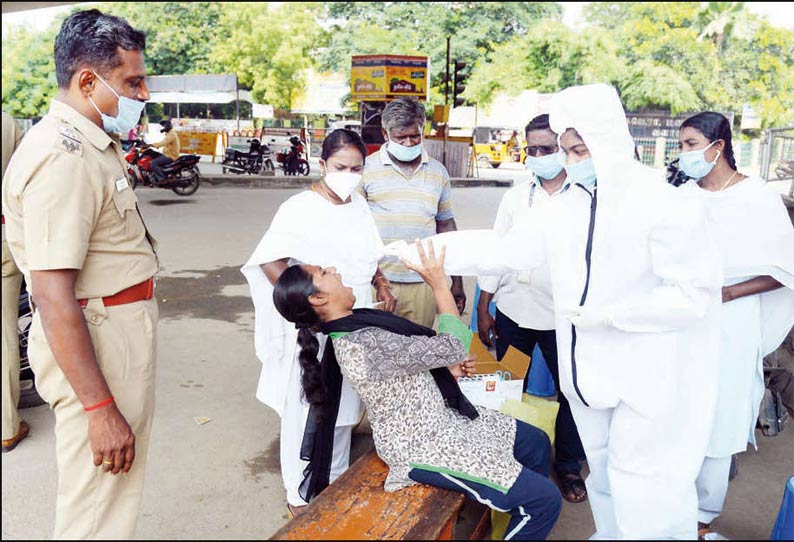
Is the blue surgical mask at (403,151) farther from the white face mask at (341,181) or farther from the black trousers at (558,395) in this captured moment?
the black trousers at (558,395)

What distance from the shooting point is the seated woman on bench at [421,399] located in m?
2.00

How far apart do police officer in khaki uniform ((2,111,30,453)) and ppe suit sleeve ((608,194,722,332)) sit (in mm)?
2578

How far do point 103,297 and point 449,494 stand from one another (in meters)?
1.22

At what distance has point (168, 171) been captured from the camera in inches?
488

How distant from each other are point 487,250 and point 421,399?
21.0 inches

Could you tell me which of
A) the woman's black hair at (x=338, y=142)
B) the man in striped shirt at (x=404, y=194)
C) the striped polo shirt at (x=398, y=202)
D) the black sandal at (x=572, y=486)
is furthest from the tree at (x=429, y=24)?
the black sandal at (x=572, y=486)

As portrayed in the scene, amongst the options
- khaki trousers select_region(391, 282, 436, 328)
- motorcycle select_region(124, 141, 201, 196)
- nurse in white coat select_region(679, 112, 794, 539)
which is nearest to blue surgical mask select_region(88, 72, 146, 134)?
khaki trousers select_region(391, 282, 436, 328)

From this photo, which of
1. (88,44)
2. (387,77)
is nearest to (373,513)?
(88,44)

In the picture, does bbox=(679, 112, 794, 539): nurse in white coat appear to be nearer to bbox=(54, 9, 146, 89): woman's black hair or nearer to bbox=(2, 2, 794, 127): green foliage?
bbox=(2, 2, 794, 127): green foliage

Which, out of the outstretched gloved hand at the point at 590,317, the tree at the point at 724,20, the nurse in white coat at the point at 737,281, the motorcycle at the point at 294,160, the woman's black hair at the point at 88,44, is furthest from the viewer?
the motorcycle at the point at 294,160

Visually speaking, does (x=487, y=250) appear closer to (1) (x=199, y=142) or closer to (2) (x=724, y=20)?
(2) (x=724, y=20)

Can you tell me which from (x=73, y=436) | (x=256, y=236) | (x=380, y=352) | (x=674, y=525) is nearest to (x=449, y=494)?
(x=380, y=352)

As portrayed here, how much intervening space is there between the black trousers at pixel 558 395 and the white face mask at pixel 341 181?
1.06 meters

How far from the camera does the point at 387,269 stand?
319 centimetres
